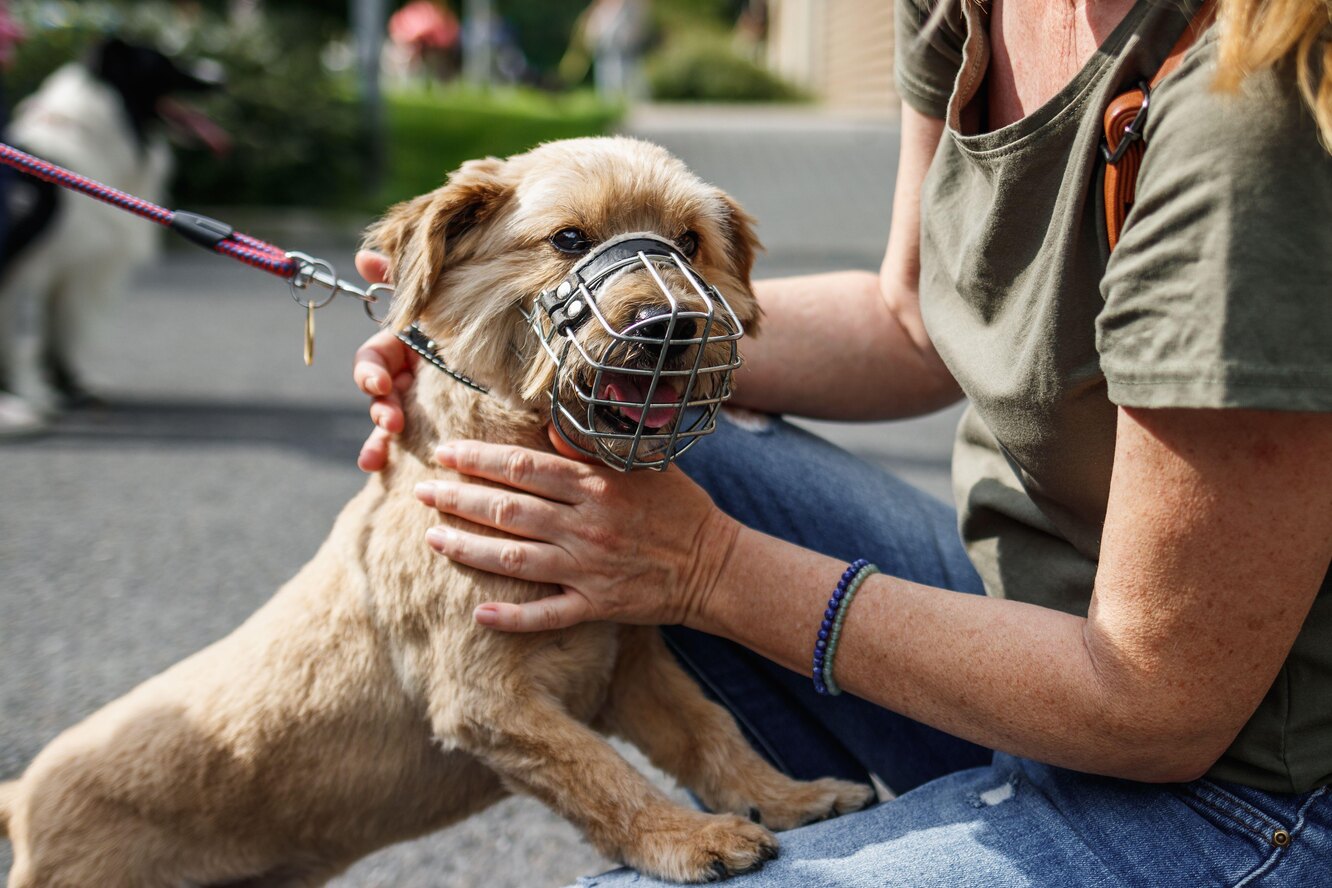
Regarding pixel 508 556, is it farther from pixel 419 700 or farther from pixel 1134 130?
pixel 1134 130

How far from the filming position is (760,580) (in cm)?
171

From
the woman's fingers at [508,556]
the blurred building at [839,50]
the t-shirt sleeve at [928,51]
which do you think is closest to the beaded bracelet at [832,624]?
the woman's fingers at [508,556]

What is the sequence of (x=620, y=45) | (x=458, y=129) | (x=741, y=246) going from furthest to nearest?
(x=620, y=45)
(x=458, y=129)
(x=741, y=246)

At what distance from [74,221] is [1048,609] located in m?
5.64

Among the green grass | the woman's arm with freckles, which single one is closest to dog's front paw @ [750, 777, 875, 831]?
the woman's arm with freckles

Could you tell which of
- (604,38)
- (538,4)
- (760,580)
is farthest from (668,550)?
(538,4)

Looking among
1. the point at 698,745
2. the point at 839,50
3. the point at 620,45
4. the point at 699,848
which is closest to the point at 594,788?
the point at 699,848

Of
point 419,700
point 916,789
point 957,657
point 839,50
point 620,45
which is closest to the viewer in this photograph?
point 957,657

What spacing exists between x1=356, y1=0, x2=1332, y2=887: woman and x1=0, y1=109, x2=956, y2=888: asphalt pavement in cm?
82

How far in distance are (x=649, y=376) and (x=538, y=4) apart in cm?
4800

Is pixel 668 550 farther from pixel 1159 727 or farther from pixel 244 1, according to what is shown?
pixel 244 1

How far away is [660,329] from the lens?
1584 millimetres

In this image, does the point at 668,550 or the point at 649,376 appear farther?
the point at 668,550

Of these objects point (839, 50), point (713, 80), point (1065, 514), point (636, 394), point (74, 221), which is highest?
point (636, 394)
